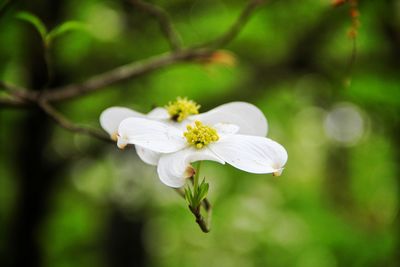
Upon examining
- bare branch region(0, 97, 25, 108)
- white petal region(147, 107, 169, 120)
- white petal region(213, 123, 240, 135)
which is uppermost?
white petal region(213, 123, 240, 135)

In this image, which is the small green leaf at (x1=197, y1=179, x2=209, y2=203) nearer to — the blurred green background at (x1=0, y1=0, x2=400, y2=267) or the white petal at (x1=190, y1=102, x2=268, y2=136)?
the white petal at (x1=190, y1=102, x2=268, y2=136)

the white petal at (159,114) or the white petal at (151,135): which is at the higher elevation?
the white petal at (151,135)

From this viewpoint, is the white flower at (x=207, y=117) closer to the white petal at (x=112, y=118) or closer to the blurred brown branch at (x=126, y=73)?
the white petal at (x=112, y=118)

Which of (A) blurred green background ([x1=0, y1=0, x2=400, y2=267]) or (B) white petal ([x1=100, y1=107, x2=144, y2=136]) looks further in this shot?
(A) blurred green background ([x1=0, y1=0, x2=400, y2=267])

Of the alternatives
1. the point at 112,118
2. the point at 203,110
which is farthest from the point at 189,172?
the point at 203,110

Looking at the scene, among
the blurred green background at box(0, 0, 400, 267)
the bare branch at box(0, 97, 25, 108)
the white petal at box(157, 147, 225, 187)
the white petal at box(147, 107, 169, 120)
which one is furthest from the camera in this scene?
the blurred green background at box(0, 0, 400, 267)

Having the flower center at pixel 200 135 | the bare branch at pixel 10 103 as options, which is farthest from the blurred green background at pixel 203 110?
the flower center at pixel 200 135

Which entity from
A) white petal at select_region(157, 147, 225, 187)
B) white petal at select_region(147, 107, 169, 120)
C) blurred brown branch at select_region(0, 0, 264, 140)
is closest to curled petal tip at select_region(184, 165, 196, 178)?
white petal at select_region(157, 147, 225, 187)
